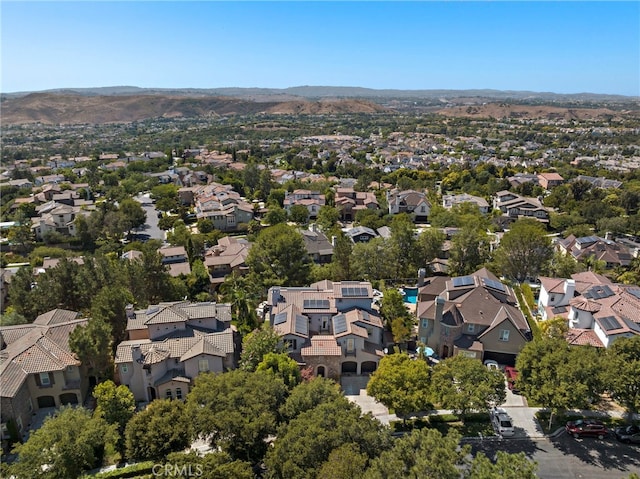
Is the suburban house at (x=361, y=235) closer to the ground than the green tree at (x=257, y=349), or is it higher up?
closer to the ground

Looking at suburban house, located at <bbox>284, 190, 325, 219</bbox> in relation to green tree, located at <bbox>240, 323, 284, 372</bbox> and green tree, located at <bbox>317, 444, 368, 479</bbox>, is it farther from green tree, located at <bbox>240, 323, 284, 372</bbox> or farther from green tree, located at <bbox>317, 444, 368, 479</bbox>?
green tree, located at <bbox>317, 444, 368, 479</bbox>

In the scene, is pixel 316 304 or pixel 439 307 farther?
pixel 316 304

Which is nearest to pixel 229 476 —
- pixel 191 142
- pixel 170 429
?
pixel 170 429

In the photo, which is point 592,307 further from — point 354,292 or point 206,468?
point 206,468

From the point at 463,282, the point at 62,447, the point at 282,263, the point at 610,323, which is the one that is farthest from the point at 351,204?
the point at 62,447

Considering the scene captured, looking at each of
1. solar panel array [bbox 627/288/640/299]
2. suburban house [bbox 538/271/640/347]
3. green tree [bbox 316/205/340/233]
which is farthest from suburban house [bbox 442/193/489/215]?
solar panel array [bbox 627/288/640/299]

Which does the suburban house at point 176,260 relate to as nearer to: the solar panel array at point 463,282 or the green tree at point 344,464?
the solar panel array at point 463,282

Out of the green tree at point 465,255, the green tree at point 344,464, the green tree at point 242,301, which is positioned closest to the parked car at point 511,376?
the green tree at point 344,464
